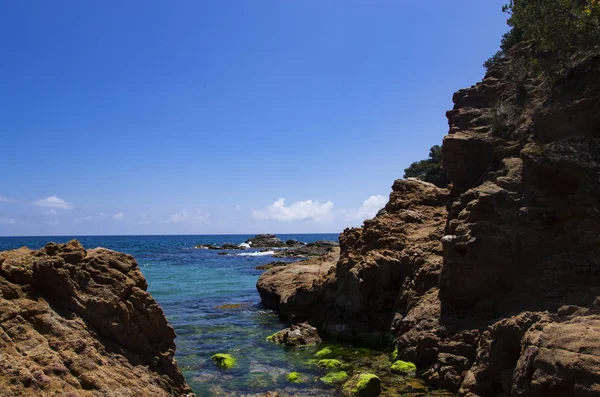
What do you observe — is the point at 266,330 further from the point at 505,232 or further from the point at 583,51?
the point at 583,51

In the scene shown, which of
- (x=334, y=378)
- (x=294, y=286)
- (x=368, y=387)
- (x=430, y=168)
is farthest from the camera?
A: (x=430, y=168)

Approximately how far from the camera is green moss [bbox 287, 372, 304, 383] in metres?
13.6

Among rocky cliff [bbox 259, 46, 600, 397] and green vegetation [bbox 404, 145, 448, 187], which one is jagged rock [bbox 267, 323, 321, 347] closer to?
rocky cliff [bbox 259, 46, 600, 397]

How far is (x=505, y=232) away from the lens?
13258mm

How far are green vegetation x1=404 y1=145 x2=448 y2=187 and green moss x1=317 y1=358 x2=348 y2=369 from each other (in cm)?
2353

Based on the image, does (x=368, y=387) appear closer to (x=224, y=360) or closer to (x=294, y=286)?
(x=224, y=360)

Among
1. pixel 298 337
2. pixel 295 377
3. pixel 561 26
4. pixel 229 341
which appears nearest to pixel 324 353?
pixel 298 337

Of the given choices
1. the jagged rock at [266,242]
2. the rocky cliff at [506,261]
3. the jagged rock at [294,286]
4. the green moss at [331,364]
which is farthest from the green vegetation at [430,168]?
the jagged rock at [266,242]

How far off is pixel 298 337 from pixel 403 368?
234 inches

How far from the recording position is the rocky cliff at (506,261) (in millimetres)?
10039

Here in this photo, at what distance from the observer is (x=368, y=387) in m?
11.9

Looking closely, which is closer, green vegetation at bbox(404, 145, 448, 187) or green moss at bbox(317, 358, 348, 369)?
green moss at bbox(317, 358, 348, 369)

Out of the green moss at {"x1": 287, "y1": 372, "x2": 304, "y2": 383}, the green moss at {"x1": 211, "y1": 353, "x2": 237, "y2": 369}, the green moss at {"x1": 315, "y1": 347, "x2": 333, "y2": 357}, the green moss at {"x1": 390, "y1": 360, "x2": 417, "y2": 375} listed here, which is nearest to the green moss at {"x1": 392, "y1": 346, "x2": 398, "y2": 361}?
the green moss at {"x1": 390, "y1": 360, "x2": 417, "y2": 375}

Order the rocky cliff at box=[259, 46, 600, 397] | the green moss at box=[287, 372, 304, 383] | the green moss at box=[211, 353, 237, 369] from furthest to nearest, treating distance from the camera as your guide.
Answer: the green moss at box=[211, 353, 237, 369] → the green moss at box=[287, 372, 304, 383] → the rocky cliff at box=[259, 46, 600, 397]
